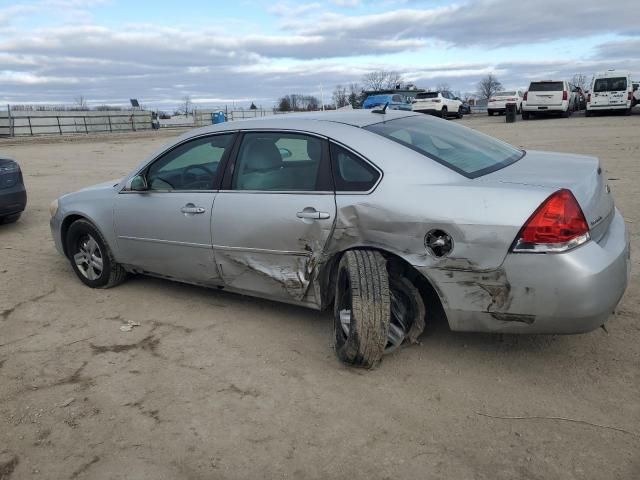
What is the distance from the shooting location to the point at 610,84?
84.9ft

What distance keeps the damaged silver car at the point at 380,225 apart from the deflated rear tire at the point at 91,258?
28 centimetres

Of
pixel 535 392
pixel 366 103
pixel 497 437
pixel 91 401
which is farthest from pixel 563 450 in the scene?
pixel 366 103

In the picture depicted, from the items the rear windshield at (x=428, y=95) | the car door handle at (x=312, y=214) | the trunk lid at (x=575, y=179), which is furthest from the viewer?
the rear windshield at (x=428, y=95)

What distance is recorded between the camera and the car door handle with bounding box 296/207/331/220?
3452 millimetres

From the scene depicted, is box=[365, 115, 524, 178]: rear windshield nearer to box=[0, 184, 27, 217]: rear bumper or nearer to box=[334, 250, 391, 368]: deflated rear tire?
box=[334, 250, 391, 368]: deflated rear tire

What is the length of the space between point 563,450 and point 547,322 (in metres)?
0.66

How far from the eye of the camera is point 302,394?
313 cm

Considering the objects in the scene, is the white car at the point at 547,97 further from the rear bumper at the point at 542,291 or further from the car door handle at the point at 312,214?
the car door handle at the point at 312,214

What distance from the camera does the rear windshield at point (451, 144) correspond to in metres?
3.39

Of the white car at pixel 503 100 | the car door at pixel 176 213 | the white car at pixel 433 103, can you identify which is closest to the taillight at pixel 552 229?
the car door at pixel 176 213

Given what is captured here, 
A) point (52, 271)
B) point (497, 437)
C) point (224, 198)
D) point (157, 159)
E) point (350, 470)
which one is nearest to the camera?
point (350, 470)

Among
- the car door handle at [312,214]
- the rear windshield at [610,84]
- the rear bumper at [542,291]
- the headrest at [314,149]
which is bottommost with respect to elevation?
the rear bumper at [542,291]

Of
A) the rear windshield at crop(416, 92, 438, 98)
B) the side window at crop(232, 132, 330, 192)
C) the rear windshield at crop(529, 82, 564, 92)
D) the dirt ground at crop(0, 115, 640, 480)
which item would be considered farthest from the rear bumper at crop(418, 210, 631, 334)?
the rear windshield at crop(416, 92, 438, 98)

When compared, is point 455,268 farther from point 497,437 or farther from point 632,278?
point 632,278
